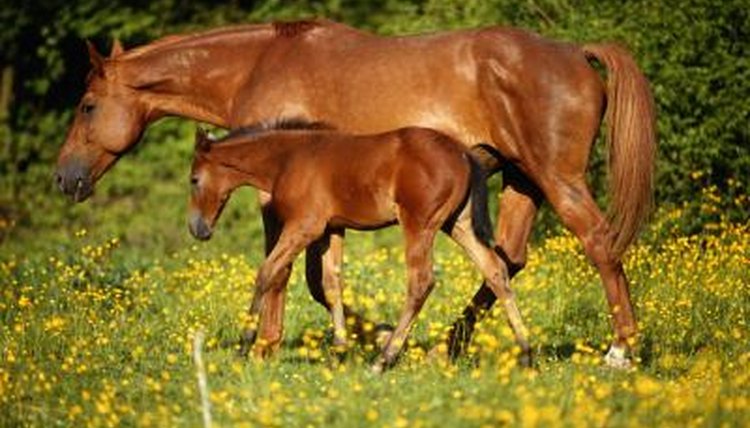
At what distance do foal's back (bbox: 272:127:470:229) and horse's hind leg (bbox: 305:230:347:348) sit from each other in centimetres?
49

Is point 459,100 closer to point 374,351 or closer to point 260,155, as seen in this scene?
point 260,155

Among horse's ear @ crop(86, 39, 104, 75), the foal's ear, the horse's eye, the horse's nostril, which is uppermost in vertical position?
horse's ear @ crop(86, 39, 104, 75)

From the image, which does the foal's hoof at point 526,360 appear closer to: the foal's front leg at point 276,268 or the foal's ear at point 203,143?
the foal's front leg at point 276,268

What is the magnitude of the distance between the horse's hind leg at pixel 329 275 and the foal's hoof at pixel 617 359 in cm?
157

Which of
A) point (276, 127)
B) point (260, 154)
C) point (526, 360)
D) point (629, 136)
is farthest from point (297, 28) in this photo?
point (526, 360)

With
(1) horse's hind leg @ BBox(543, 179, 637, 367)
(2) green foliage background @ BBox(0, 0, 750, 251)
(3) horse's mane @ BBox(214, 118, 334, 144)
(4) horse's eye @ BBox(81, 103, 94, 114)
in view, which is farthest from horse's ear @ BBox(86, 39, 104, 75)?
(2) green foliage background @ BBox(0, 0, 750, 251)

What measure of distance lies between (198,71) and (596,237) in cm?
289

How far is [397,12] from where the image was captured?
17.9 metres

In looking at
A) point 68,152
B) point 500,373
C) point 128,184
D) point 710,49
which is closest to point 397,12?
point 128,184

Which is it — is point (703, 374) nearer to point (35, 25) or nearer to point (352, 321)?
point (352, 321)

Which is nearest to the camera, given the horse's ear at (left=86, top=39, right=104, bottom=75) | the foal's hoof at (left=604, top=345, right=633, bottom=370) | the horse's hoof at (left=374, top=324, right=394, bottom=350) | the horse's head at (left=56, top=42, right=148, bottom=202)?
the foal's hoof at (left=604, top=345, right=633, bottom=370)

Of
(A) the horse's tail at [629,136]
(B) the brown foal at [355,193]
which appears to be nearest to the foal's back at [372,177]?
(B) the brown foal at [355,193]

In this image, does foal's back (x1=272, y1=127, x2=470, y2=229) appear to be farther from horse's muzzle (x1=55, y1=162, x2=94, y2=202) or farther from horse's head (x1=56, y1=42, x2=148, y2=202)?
horse's muzzle (x1=55, y1=162, x2=94, y2=202)

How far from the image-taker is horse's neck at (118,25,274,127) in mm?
9492
